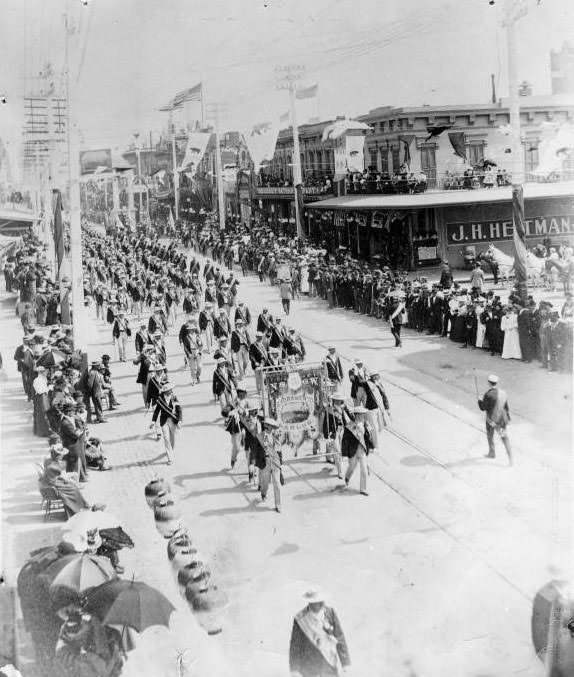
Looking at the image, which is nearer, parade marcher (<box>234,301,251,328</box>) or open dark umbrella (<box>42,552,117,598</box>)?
open dark umbrella (<box>42,552,117,598</box>)

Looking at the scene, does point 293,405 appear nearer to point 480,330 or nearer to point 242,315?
point 242,315

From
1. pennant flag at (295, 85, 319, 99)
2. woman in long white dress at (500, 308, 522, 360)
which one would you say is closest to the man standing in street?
woman in long white dress at (500, 308, 522, 360)

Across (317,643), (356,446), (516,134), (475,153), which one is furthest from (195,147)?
(317,643)

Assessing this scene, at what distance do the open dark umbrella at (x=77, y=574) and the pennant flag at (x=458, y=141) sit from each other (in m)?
26.4

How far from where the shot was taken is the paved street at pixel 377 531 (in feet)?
26.1

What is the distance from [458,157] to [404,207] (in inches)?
174

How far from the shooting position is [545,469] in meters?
11.4

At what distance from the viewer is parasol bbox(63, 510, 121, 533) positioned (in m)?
8.35

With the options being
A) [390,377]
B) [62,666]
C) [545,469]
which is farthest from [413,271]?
[62,666]

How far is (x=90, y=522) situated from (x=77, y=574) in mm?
1259

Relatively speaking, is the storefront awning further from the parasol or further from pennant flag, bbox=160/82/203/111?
the parasol

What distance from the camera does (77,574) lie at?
23.7ft

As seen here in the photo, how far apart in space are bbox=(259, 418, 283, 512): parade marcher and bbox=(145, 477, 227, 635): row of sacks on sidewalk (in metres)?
1.30

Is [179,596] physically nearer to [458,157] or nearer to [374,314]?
[374,314]
